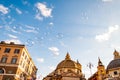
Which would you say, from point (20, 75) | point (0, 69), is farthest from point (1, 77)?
point (20, 75)

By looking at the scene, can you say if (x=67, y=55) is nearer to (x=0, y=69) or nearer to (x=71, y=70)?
(x=71, y=70)

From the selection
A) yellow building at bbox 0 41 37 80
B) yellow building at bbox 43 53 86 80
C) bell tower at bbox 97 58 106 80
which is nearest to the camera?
yellow building at bbox 0 41 37 80

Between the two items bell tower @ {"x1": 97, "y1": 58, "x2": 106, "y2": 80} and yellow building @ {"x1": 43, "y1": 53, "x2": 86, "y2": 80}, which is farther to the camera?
bell tower @ {"x1": 97, "y1": 58, "x2": 106, "y2": 80}

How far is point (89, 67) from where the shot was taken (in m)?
50.0

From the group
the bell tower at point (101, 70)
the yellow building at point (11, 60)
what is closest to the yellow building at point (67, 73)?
the bell tower at point (101, 70)

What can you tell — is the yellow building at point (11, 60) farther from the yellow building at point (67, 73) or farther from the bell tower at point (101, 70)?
the bell tower at point (101, 70)

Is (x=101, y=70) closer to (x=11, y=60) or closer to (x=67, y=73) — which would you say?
(x=67, y=73)

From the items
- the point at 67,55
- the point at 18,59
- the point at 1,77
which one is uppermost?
the point at 67,55

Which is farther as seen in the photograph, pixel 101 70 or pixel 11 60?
pixel 101 70

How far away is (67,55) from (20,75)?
27.6 m

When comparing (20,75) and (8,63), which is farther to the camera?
(20,75)

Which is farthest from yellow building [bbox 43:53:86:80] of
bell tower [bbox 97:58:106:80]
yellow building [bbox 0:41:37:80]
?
yellow building [bbox 0:41:37:80]

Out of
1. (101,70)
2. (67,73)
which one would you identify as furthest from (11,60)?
(101,70)

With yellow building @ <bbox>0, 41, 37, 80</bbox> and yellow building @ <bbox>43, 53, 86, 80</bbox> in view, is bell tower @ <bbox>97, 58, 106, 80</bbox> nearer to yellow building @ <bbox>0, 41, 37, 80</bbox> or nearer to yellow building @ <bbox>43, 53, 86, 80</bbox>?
yellow building @ <bbox>43, 53, 86, 80</bbox>
